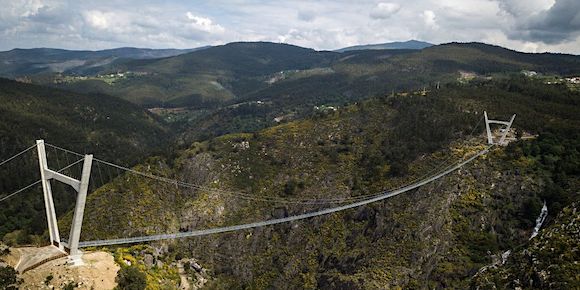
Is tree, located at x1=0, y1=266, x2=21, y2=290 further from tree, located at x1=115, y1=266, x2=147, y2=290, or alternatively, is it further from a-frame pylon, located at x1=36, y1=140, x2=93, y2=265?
tree, located at x1=115, y1=266, x2=147, y2=290

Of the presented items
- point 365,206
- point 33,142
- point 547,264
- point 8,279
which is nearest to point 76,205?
point 8,279

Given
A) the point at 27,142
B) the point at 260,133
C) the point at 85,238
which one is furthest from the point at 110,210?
the point at 27,142

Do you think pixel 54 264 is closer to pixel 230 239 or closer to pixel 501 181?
pixel 230 239

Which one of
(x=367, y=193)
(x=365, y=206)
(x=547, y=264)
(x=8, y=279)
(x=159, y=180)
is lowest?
(x=365, y=206)

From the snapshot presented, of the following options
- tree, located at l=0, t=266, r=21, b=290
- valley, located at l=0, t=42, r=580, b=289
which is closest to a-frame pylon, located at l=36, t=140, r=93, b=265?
Answer: valley, located at l=0, t=42, r=580, b=289

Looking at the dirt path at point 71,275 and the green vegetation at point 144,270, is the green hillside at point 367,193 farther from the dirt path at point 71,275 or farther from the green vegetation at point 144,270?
the dirt path at point 71,275

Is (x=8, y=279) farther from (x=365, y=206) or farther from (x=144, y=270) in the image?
(x=365, y=206)
